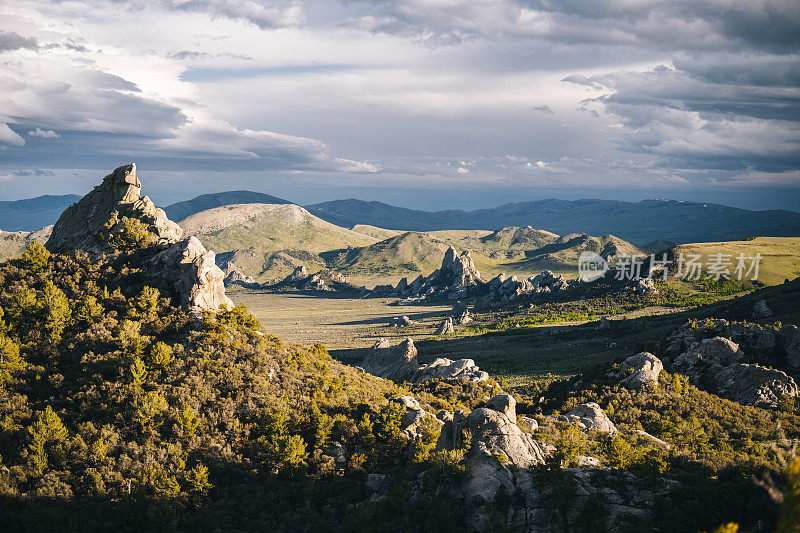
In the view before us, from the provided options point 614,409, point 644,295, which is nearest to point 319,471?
point 614,409

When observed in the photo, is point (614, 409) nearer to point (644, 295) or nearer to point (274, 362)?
point (274, 362)

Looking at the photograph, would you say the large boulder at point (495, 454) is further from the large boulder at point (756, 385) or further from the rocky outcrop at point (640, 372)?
the large boulder at point (756, 385)

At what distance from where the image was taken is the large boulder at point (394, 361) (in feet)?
294

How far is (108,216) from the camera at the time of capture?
189 feet

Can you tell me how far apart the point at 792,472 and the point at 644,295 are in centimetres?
19277

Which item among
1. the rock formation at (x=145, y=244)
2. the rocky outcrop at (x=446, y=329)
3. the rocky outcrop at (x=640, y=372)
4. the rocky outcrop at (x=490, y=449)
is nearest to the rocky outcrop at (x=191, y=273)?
the rock formation at (x=145, y=244)

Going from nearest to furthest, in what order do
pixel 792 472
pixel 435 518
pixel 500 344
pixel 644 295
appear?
pixel 792 472
pixel 435 518
pixel 500 344
pixel 644 295

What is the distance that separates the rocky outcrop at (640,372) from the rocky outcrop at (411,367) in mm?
19580

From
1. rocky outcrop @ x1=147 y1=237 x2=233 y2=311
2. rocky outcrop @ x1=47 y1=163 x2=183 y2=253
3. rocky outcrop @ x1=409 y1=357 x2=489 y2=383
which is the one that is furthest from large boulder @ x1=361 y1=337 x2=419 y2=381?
rocky outcrop @ x1=47 y1=163 x2=183 y2=253

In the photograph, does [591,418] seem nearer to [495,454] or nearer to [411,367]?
[495,454]

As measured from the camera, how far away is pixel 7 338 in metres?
40.1

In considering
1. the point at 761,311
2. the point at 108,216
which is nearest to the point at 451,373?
the point at 108,216

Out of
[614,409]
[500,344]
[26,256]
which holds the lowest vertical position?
[500,344]

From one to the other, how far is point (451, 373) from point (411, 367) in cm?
2007
